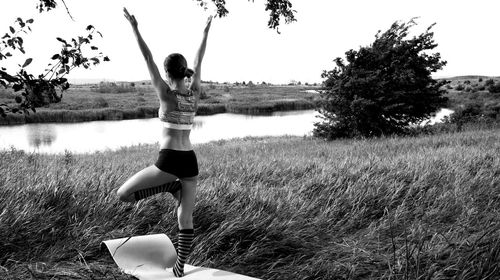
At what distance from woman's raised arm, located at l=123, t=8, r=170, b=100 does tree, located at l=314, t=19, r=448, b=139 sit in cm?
1712

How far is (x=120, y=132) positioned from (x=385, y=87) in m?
21.7

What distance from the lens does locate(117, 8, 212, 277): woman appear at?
339 cm

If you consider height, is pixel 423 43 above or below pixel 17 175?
above

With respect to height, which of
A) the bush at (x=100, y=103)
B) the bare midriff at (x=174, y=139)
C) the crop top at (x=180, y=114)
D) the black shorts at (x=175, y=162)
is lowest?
the bush at (x=100, y=103)

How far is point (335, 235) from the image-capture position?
192 inches

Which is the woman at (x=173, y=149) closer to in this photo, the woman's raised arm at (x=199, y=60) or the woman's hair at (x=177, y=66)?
the woman's hair at (x=177, y=66)

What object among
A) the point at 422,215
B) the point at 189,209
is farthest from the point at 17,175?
the point at 422,215

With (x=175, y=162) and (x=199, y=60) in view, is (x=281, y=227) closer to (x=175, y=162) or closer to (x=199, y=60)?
(x=175, y=162)

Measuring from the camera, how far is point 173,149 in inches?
133

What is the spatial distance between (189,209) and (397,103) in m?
18.0

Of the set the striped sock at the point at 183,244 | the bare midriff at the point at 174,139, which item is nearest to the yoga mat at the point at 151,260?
the striped sock at the point at 183,244

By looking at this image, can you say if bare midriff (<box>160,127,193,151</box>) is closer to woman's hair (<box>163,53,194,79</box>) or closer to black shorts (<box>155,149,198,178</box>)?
black shorts (<box>155,149,198,178</box>)

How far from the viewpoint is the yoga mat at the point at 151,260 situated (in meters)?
3.63

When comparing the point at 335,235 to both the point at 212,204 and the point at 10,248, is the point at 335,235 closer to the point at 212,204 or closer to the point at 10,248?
the point at 212,204
